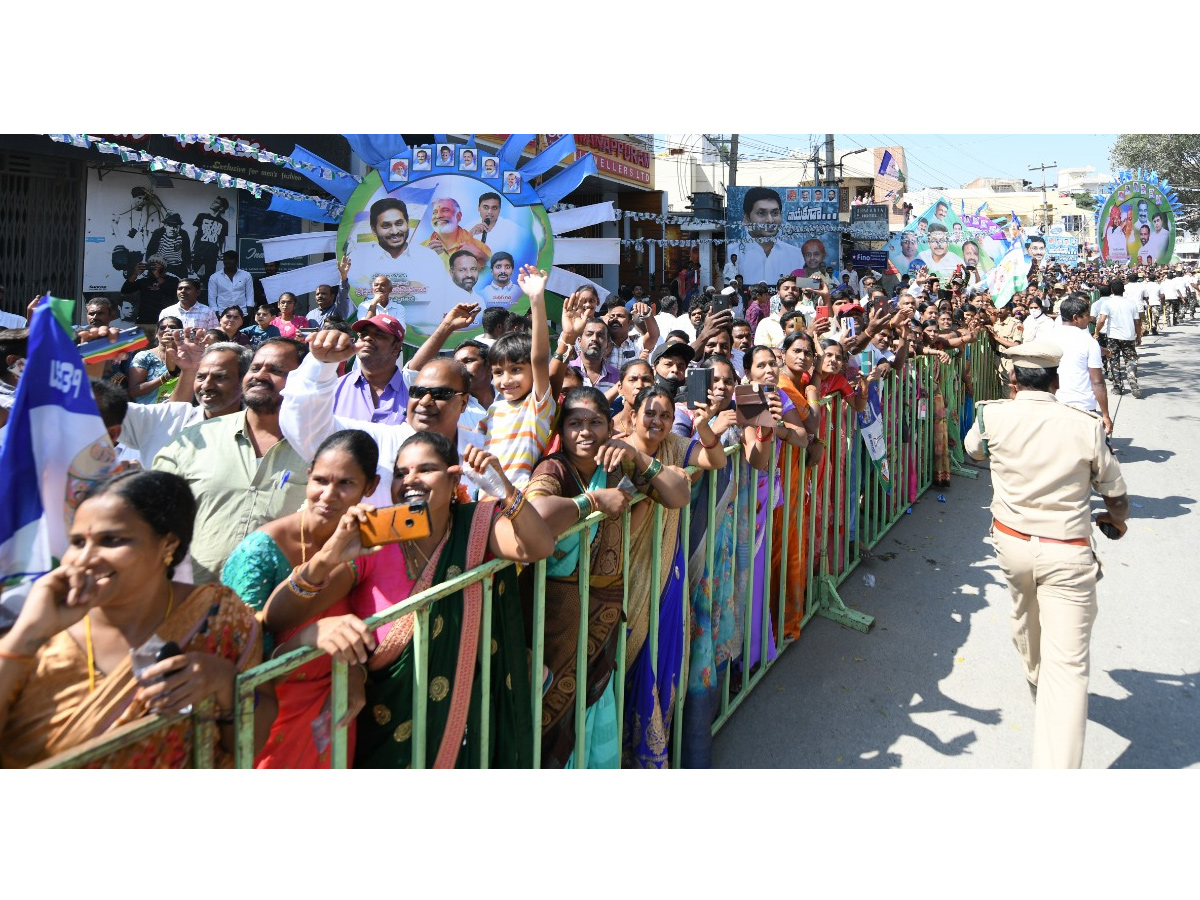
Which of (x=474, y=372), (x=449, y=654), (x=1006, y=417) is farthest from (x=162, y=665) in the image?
(x=1006, y=417)

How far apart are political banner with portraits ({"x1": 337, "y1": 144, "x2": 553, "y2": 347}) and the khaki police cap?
17.5ft

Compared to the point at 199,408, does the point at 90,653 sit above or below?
below

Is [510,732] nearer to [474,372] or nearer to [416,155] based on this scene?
[474,372]

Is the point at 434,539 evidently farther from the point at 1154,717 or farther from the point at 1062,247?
the point at 1062,247

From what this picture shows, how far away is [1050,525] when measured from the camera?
3709 mm

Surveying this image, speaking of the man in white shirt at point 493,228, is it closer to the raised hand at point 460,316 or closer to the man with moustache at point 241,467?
the raised hand at point 460,316

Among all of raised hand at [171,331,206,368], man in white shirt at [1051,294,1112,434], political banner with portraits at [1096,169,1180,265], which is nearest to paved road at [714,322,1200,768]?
man in white shirt at [1051,294,1112,434]

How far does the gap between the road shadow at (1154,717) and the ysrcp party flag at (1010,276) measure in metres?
11.0

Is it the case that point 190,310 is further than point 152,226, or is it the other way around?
point 152,226

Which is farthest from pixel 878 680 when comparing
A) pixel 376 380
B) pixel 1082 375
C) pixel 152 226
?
pixel 152 226

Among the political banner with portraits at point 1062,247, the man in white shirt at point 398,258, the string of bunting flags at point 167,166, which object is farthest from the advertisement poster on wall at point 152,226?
the political banner with portraits at point 1062,247

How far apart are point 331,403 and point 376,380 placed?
97cm

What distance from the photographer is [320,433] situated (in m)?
3.38

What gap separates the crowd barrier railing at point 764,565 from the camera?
2066mm
